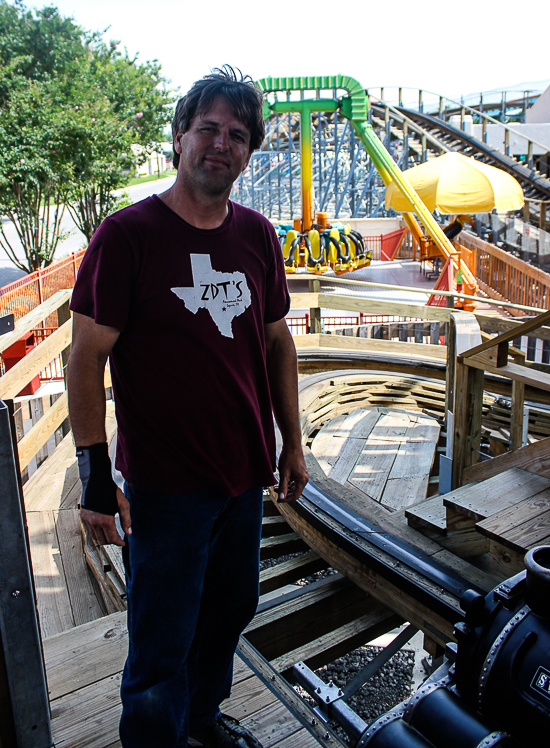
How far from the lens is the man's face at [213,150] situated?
1.56m

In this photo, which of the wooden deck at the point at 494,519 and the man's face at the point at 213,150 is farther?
the wooden deck at the point at 494,519

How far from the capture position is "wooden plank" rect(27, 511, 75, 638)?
9.11 ft

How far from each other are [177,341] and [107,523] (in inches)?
19.2

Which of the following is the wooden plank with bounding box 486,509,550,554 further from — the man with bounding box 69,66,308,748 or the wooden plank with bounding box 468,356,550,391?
Result: the man with bounding box 69,66,308,748

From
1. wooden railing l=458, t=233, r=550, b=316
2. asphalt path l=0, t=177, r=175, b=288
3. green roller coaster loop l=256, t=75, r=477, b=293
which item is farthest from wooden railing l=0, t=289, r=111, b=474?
asphalt path l=0, t=177, r=175, b=288

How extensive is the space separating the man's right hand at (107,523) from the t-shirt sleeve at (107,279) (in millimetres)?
451

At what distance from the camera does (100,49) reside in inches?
1102

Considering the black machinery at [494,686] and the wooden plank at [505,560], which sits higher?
the black machinery at [494,686]

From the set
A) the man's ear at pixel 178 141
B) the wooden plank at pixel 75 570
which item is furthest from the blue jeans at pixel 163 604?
the wooden plank at pixel 75 570

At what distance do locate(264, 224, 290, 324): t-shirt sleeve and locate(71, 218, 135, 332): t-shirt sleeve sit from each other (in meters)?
0.46

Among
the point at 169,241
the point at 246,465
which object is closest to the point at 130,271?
the point at 169,241

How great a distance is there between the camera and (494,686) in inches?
54.7

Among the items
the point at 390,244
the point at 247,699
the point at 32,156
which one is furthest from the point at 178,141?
the point at 390,244

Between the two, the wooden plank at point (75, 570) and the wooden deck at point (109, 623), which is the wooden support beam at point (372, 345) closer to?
the wooden deck at point (109, 623)
